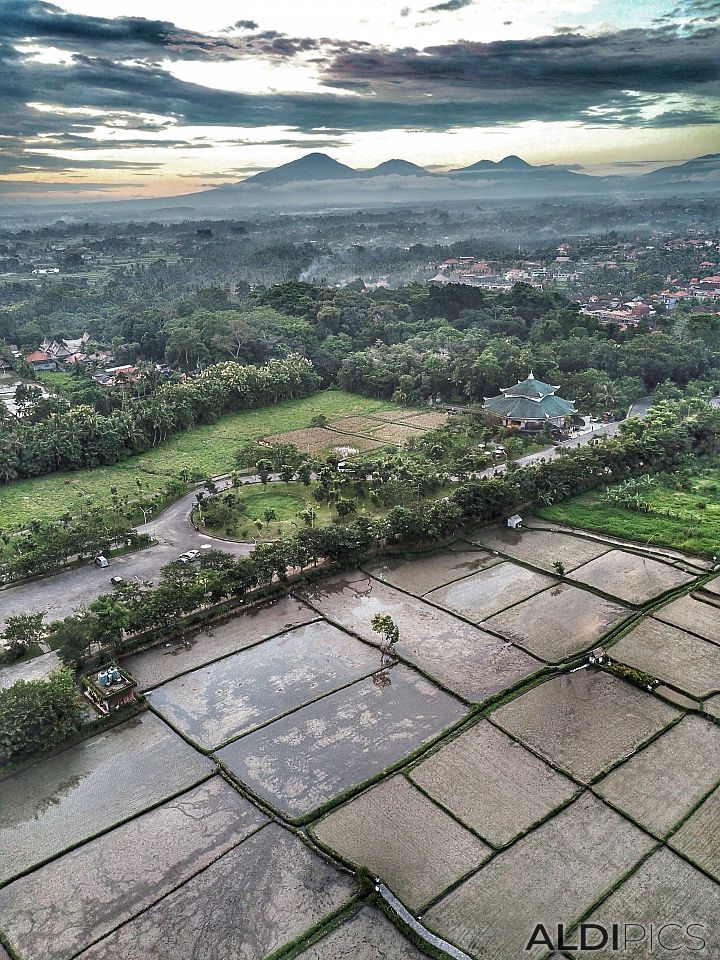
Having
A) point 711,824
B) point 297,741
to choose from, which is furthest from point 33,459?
point 711,824

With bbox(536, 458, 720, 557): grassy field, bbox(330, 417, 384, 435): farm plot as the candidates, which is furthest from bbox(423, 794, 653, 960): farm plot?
bbox(330, 417, 384, 435): farm plot

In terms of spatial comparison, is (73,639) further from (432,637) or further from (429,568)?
(429,568)

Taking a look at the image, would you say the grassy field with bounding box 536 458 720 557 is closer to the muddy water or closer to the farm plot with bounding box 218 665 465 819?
the farm plot with bounding box 218 665 465 819

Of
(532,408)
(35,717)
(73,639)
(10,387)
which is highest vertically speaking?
(532,408)

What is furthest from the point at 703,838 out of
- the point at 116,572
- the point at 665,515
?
the point at 116,572

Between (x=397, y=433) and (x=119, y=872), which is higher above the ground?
(x=397, y=433)

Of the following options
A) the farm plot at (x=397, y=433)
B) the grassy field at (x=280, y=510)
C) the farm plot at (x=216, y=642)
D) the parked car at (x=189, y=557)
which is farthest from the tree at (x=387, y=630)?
the farm plot at (x=397, y=433)

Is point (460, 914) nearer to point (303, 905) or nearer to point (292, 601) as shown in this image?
point (303, 905)
